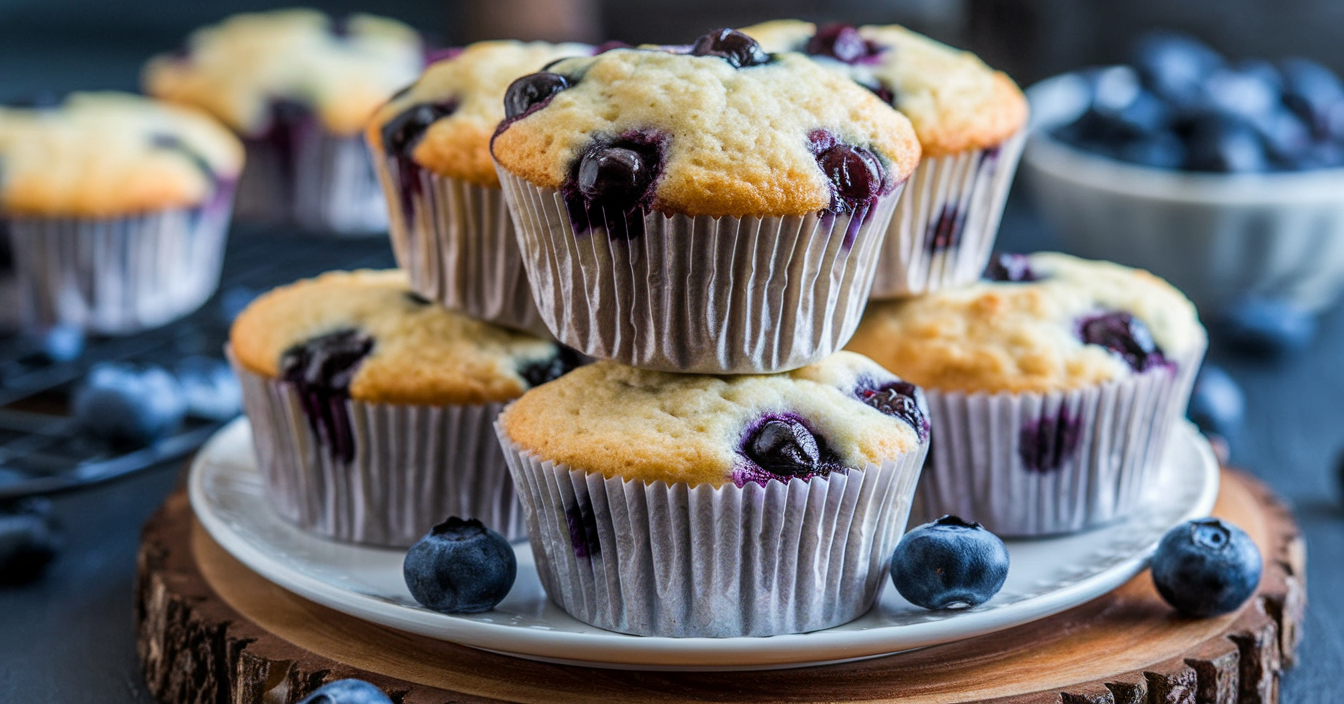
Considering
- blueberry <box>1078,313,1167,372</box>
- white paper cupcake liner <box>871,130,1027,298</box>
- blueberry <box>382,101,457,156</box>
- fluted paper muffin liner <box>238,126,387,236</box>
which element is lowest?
fluted paper muffin liner <box>238,126,387,236</box>

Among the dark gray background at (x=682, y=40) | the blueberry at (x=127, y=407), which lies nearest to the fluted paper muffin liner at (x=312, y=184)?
the dark gray background at (x=682, y=40)

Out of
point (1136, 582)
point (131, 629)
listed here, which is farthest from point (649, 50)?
point (131, 629)

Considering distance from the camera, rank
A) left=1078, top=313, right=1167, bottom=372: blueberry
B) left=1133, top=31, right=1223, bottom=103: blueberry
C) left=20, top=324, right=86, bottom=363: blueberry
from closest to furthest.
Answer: left=1078, top=313, right=1167, bottom=372: blueberry → left=20, top=324, right=86, bottom=363: blueberry → left=1133, top=31, right=1223, bottom=103: blueberry

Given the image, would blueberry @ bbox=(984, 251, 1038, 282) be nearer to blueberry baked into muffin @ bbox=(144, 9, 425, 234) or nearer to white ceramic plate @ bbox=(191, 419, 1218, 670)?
white ceramic plate @ bbox=(191, 419, 1218, 670)

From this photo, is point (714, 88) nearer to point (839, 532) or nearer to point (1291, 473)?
point (839, 532)

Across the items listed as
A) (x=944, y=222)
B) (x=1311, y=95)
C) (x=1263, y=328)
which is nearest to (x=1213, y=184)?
(x=1263, y=328)

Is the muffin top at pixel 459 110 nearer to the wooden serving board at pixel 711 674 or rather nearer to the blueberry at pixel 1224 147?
the wooden serving board at pixel 711 674

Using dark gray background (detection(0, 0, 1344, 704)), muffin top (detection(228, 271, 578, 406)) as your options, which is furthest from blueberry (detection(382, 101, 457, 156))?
dark gray background (detection(0, 0, 1344, 704))
